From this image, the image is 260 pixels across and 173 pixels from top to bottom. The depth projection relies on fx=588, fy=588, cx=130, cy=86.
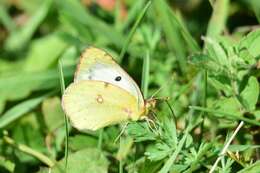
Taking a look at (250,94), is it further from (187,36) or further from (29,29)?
(29,29)

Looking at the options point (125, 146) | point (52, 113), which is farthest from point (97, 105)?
point (52, 113)

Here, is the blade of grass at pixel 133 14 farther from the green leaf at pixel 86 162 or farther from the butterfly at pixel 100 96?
the green leaf at pixel 86 162

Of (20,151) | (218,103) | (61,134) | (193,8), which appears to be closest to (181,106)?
(218,103)

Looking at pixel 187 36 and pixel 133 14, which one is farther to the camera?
pixel 133 14

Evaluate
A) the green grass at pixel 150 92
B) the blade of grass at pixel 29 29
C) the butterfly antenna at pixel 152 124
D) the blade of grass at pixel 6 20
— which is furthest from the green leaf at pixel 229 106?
the blade of grass at pixel 6 20

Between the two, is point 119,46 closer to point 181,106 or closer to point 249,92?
point 181,106

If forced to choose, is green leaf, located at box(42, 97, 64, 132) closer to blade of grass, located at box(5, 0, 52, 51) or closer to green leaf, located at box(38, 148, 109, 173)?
green leaf, located at box(38, 148, 109, 173)
